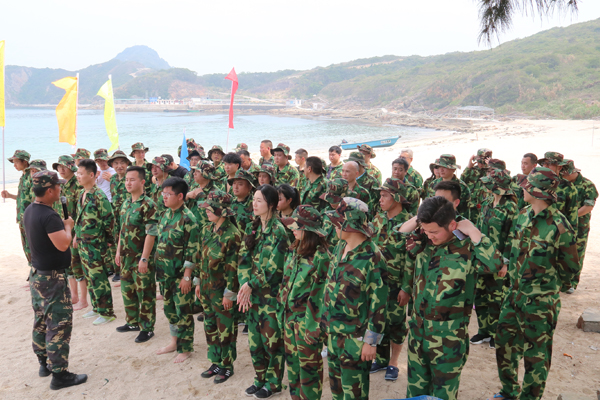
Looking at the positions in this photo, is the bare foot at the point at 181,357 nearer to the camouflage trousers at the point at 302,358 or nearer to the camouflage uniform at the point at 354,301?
the camouflage trousers at the point at 302,358

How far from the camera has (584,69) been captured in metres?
74.2

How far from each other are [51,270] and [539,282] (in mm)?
4740

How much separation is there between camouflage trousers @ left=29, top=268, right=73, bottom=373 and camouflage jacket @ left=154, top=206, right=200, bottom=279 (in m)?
1.00

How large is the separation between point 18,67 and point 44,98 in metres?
37.5

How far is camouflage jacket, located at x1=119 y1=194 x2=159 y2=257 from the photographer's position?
522 centimetres

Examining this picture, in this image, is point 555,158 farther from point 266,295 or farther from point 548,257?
point 266,295

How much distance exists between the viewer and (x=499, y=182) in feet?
16.3

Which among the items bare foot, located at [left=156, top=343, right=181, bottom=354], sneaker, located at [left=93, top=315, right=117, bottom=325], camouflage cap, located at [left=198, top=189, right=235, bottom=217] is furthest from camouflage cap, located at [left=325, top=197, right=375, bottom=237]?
sneaker, located at [left=93, top=315, right=117, bottom=325]

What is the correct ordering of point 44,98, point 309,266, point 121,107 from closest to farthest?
1. point 309,266
2. point 121,107
3. point 44,98

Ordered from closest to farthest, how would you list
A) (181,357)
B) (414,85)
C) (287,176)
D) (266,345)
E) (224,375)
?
1. (266,345)
2. (224,375)
3. (181,357)
4. (287,176)
5. (414,85)

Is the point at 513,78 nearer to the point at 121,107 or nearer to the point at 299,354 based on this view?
the point at 299,354

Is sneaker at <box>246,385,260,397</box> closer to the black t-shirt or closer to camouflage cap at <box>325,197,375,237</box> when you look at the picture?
camouflage cap at <box>325,197,375,237</box>

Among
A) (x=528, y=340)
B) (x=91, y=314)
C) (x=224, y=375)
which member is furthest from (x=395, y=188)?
(x=91, y=314)

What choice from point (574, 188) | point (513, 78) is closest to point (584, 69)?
point (513, 78)
